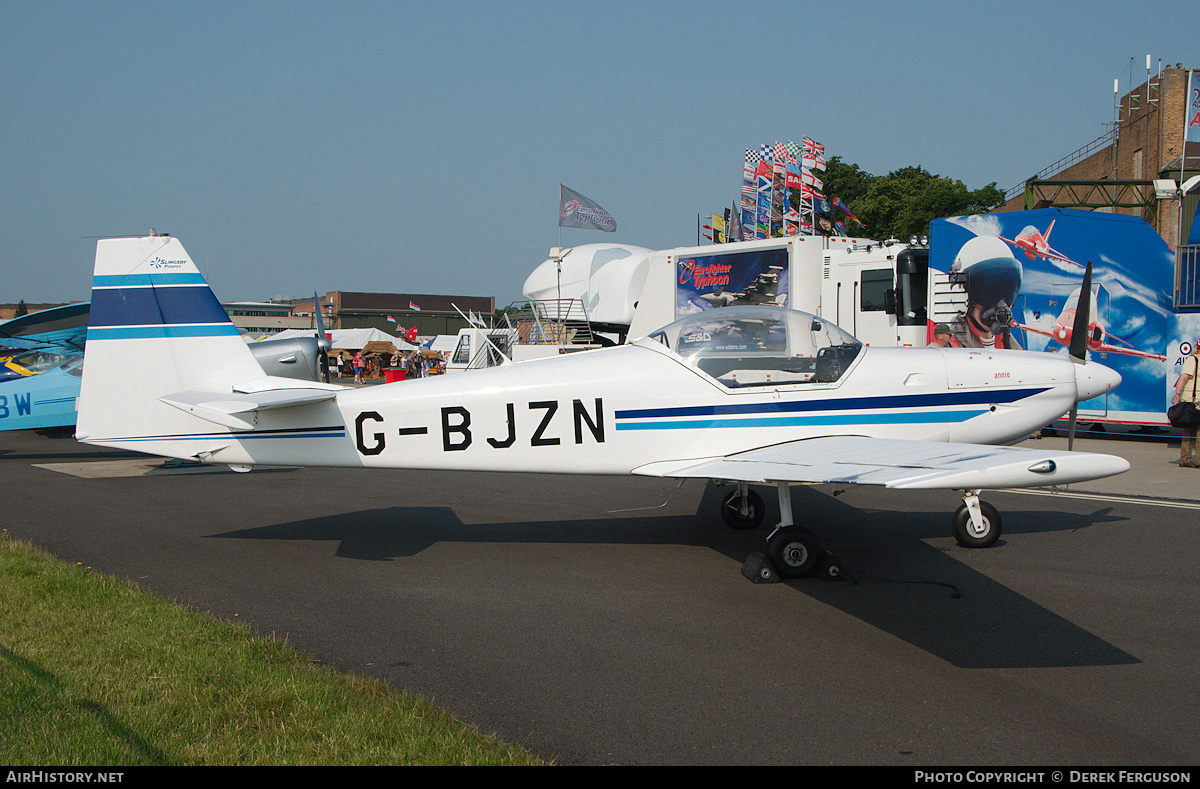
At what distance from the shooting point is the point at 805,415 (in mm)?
6266

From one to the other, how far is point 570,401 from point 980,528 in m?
3.54

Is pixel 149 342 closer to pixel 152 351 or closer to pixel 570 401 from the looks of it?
pixel 152 351

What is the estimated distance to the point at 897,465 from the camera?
4.71 metres

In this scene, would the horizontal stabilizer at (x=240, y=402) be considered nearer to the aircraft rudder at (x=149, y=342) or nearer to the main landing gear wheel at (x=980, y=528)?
the aircraft rudder at (x=149, y=342)

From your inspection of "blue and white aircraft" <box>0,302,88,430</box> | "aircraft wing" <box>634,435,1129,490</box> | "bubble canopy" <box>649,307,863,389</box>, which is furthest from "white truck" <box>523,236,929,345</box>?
"blue and white aircraft" <box>0,302,88,430</box>

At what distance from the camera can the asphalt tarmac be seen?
339cm

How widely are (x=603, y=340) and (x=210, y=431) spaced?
53.3 ft

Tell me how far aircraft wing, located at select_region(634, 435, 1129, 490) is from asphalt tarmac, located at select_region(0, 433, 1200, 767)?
0.82m

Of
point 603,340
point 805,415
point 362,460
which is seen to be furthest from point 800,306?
point 362,460

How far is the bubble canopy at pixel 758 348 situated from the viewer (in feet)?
20.7

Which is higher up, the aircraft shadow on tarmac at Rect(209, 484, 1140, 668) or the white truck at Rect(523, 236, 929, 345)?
the white truck at Rect(523, 236, 929, 345)

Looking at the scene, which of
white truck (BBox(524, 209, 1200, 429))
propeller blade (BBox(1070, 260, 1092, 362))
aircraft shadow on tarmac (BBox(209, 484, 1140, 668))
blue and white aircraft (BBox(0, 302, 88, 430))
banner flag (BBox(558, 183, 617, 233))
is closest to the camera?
aircraft shadow on tarmac (BBox(209, 484, 1140, 668))

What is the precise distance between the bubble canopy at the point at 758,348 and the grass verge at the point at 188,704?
360 centimetres

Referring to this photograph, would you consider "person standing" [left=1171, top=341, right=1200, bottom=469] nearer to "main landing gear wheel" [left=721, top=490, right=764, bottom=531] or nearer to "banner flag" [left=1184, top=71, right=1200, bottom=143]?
"main landing gear wheel" [left=721, top=490, right=764, bottom=531]
